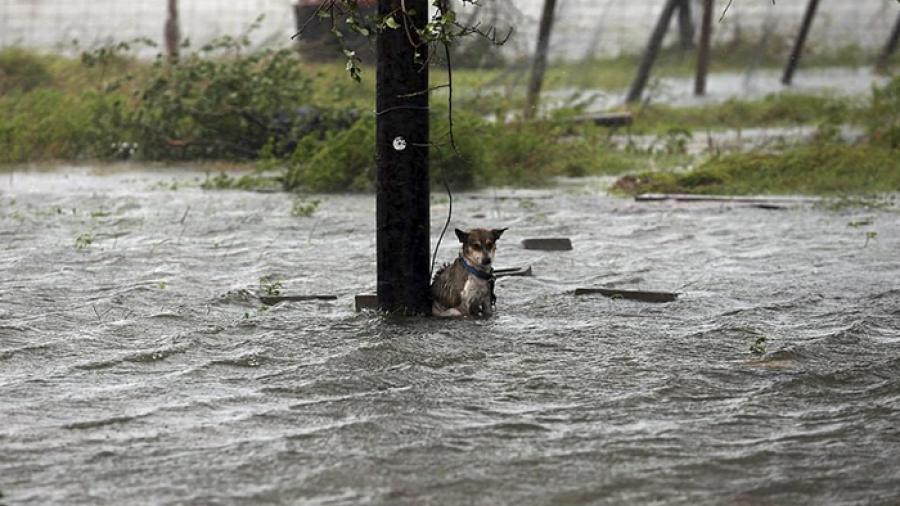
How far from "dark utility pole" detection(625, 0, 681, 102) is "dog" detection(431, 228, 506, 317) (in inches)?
543

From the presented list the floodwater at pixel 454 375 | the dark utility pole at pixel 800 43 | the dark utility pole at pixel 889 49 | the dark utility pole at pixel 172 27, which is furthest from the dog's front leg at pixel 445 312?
the dark utility pole at pixel 889 49

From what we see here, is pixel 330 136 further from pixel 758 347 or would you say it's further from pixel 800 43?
pixel 800 43

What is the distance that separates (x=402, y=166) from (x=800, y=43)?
16.1 meters

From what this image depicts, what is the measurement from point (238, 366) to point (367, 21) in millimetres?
1912

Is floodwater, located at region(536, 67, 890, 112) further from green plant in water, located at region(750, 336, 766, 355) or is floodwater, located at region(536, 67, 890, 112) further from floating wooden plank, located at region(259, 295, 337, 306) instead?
green plant in water, located at region(750, 336, 766, 355)

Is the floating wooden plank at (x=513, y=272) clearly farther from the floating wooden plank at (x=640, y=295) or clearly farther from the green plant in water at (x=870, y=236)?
the green plant in water at (x=870, y=236)

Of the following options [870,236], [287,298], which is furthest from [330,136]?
[287,298]

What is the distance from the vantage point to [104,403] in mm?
6957

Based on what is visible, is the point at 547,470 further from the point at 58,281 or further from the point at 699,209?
the point at 699,209

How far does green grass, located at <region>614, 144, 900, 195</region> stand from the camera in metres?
15.3

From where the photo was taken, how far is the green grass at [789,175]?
15312 millimetres

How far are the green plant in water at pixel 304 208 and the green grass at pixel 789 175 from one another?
3225mm

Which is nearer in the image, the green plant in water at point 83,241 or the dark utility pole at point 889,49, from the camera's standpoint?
the green plant in water at point 83,241

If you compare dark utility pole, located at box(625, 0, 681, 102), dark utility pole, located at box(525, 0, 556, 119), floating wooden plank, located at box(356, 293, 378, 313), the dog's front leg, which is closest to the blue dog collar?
the dog's front leg
